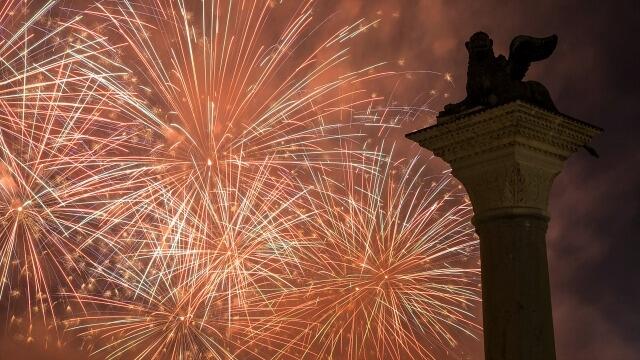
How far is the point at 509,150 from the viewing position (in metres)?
8.05

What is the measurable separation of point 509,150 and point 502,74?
0.84m

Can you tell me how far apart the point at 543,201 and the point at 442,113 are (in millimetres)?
1300

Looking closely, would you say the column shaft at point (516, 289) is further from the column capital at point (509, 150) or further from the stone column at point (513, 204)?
the column capital at point (509, 150)

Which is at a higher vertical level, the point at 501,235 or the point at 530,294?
the point at 501,235

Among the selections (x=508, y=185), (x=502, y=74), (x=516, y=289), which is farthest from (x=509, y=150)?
(x=516, y=289)

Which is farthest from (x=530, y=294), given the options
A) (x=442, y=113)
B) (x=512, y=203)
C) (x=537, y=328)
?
(x=442, y=113)

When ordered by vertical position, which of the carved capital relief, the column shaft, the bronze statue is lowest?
the column shaft

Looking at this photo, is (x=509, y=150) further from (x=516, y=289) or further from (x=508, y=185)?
(x=516, y=289)

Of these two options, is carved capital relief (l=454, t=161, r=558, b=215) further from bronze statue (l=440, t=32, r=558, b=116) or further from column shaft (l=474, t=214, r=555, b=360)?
bronze statue (l=440, t=32, r=558, b=116)

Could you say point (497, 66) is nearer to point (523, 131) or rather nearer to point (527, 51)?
point (527, 51)

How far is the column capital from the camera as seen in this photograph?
26.3 ft

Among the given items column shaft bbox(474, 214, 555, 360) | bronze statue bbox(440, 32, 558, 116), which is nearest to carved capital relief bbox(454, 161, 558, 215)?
column shaft bbox(474, 214, 555, 360)

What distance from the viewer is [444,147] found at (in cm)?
851

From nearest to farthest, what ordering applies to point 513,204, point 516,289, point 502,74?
point 516,289 < point 513,204 < point 502,74
